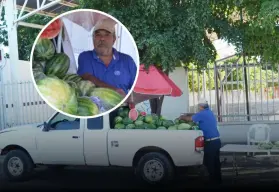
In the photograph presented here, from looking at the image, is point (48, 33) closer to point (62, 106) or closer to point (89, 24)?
point (89, 24)

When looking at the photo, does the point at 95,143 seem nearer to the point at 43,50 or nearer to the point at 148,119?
the point at 148,119

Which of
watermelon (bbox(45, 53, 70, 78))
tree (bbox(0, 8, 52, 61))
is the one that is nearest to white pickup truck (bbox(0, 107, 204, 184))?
Answer: watermelon (bbox(45, 53, 70, 78))

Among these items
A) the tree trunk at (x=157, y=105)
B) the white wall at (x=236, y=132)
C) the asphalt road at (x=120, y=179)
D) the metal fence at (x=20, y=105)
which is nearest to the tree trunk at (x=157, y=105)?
the tree trunk at (x=157, y=105)

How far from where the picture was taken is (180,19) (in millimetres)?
8578

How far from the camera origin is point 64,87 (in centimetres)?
335

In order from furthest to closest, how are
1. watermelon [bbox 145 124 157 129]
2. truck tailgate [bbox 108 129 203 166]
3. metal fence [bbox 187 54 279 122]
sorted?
1. metal fence [bbox 187 54 279 122]
2. watermelon [bbox 145 124 157 129]
3. truck tailgate [bbox 108 129 203 166]

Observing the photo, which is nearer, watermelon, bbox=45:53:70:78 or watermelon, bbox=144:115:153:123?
watermelon, bbox=45:53:70:78

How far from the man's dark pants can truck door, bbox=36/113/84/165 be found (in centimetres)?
221

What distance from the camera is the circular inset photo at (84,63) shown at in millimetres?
3293

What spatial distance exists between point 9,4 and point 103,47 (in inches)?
385

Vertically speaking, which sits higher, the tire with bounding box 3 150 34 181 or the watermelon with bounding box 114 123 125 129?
the watermelon with bounding box 114 123 125 129

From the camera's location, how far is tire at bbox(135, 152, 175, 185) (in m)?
7.54

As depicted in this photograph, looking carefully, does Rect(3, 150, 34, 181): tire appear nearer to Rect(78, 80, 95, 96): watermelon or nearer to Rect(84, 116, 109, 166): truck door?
Rect(84, 116, 109, 166): truck door

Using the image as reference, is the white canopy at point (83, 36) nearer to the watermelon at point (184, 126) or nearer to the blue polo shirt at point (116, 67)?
the blue polo shirt at point (116, 67)
